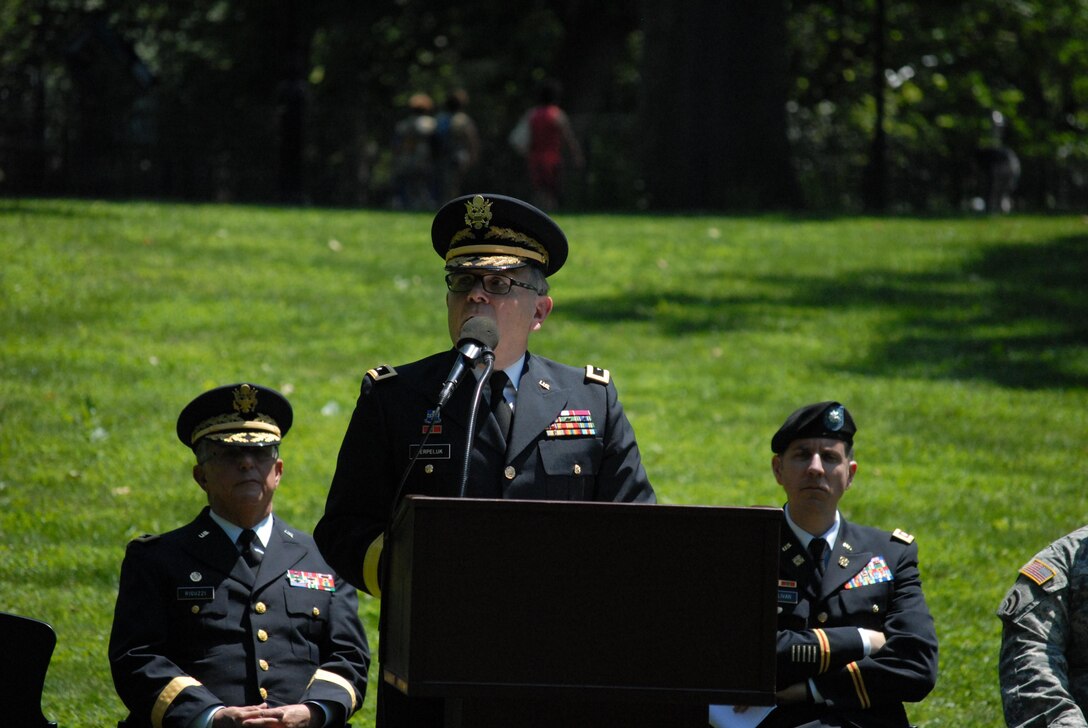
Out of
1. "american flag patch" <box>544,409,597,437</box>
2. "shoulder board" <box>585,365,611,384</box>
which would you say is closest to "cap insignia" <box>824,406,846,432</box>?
"shoulder board" <box>585,365,611,384</box>

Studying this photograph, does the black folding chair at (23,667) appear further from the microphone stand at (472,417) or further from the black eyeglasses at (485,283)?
the microphone stand at (472,417)

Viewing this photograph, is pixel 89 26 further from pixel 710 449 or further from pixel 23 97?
pixel 710 449

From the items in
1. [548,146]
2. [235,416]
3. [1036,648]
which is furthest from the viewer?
[548,146]

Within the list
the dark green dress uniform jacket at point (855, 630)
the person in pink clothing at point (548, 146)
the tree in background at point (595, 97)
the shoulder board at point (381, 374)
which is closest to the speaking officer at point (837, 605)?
the dark green dress uniform jacket at point (855, 630)

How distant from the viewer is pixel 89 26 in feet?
91.2

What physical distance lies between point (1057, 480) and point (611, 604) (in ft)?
25.6

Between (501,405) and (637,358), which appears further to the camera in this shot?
(637,358)

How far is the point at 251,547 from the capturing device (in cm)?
584

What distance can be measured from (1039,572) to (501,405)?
1915 millimetres

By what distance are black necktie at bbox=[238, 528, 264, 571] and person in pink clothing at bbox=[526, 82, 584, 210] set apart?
17.3 meters

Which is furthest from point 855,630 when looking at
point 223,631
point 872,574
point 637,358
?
point 637,358

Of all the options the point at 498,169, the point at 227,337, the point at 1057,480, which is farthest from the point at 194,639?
the point at 498,169

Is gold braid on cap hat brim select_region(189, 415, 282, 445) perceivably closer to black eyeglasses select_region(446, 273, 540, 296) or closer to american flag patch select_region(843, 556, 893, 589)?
black eyeglasses select_region(446, 273, 540, 296)

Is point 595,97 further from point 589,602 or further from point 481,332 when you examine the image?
point 589,602
